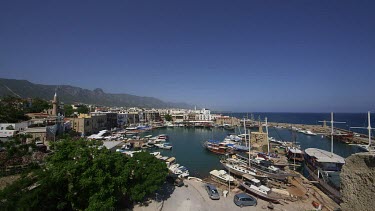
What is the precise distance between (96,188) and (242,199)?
11284mm

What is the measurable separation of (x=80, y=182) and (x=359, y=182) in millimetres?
13578

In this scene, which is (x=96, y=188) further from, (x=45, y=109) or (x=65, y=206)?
(x=45, y=109)

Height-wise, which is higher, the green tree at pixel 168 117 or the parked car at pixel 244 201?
the green tree at pixel 168 117

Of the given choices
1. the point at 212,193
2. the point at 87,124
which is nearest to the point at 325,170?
the point at 212,193

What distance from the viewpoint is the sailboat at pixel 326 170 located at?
1980cm

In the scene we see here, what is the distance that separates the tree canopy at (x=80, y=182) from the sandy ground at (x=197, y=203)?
1.48 meters

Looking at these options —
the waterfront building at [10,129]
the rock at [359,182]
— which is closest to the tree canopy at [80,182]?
the rock at [359,182]

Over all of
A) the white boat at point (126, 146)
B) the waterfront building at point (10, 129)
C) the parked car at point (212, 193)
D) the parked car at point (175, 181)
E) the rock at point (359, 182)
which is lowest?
the white boat at point (126, 146)

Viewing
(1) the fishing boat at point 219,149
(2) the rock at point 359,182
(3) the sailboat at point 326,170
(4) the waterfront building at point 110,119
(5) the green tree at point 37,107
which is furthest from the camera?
(4) the waterfront building at point 110,119

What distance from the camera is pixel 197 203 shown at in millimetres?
16250

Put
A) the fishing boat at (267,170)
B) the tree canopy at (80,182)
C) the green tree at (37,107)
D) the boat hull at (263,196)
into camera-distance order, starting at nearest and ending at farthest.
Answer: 1. the tree canopy at (80,182)
2. the boat hull at (263,196)
3. the fishing boat at (267,170)
4. the green tree at (37,107)

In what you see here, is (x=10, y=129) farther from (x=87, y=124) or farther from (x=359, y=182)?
(x=359, y=182)

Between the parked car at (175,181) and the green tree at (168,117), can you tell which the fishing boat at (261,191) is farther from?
the green tree at (168,117)

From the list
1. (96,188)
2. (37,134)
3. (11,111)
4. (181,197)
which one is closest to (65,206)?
(96,188)
